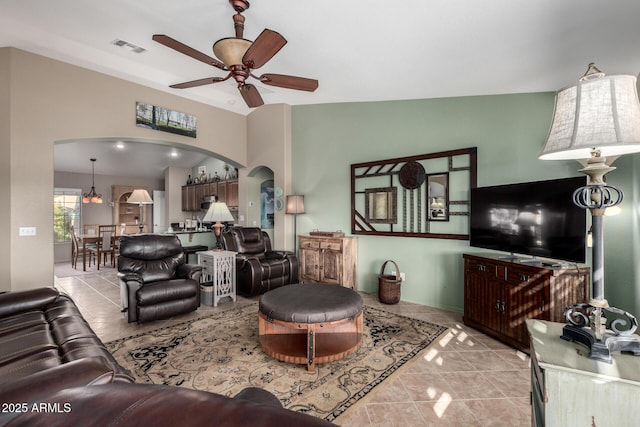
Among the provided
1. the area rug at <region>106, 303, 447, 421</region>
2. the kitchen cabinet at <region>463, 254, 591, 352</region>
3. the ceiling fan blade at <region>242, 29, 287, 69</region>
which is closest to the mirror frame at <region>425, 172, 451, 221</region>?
the kitchen cabinet at <region>463, 254, 591, 352</region>

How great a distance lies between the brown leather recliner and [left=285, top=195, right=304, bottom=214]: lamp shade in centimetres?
179

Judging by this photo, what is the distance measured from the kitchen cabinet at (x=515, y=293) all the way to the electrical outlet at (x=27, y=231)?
5.04m

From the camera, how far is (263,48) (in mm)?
2277

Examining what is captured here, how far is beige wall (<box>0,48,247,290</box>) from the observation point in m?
3.31

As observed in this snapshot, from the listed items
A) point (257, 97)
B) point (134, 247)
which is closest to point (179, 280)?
point (134, 247)

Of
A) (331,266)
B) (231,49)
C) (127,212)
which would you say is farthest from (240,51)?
(127,212)

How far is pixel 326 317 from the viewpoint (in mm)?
2354

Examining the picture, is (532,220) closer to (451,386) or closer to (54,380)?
(451,386)

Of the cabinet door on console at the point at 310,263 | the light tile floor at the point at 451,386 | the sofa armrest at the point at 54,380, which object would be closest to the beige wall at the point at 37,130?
the light tile floor at the point at 451,386

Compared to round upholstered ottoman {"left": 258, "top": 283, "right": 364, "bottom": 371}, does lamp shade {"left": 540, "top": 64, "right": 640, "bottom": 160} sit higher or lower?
higher

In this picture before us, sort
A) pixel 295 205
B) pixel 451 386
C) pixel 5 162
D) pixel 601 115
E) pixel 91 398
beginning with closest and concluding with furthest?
pixel 91 398, pixel 601 115, pixel 451 386, pixel 5 162, pixel 295 205

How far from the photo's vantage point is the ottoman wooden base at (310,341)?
2.31 metres

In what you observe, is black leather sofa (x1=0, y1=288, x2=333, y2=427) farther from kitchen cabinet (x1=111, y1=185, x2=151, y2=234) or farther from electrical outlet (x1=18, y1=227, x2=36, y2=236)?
kitchen cabinet (x1=111, y1=185, x2=151, y2=234)

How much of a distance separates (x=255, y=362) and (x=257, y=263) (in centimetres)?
194
